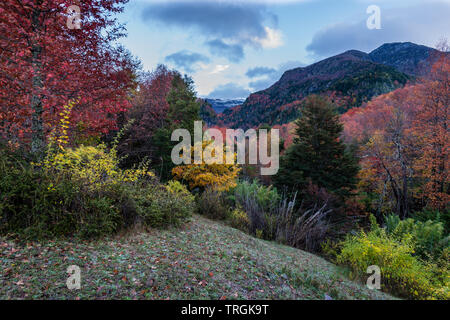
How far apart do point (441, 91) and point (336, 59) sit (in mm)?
157862

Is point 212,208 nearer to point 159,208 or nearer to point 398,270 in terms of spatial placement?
point 159,208

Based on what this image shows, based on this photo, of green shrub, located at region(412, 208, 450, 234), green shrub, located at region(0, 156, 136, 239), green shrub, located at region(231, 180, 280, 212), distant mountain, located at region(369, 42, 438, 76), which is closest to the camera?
green shrub, located at region(0, 156, 136, 239)

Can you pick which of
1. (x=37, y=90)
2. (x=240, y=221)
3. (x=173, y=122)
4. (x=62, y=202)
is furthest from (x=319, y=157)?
(x=37, y=90)

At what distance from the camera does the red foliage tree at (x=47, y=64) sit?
3818mm

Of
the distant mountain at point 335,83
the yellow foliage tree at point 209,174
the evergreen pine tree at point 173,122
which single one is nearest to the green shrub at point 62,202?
the yellow foliage tree at point 209,174

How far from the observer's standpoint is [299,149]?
11266 mm

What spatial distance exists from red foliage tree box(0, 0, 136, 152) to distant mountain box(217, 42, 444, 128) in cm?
6667

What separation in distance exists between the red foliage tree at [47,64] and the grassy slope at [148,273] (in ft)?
7.80

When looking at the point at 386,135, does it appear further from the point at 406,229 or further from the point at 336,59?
the point at 336,59

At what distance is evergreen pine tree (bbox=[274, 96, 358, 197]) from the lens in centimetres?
1058

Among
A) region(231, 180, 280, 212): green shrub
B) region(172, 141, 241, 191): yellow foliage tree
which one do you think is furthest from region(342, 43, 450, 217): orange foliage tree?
region(172, 141, 241, 191): yellow foliage tree

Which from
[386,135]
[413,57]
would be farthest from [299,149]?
[413,57]

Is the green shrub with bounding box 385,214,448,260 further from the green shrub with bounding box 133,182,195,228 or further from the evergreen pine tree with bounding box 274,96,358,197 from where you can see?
the green shrub with bounding box 133,182,195,228

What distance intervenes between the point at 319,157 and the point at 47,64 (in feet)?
36.4
